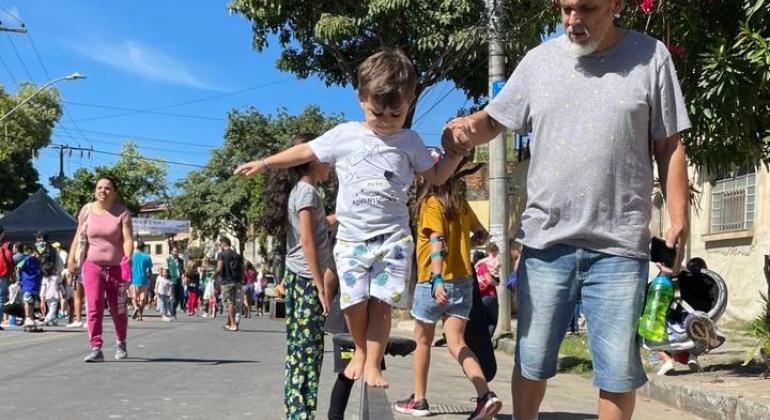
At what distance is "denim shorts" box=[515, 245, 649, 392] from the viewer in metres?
3.03

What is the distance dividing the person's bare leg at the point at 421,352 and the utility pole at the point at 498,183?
7.20 m

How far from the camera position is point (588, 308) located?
312 centimetres

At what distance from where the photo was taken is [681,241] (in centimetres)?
304

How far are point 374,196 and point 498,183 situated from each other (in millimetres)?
9826

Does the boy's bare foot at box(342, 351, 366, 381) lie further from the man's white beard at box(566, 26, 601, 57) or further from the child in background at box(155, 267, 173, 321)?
the child in background at box(155, 267, 173, 321)

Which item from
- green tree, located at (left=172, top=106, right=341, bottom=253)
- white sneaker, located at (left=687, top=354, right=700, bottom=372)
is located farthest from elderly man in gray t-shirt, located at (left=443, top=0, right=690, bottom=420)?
green tree, located at (left=172, top=106, right=341, bottom=253)

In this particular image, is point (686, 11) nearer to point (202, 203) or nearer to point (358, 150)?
point (358, 150)

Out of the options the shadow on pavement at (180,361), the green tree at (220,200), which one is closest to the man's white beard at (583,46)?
the shadow on pavement at (180,361)

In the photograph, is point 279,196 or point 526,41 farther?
point 526,41

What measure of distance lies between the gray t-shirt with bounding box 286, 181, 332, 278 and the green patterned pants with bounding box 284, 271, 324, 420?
0.09m

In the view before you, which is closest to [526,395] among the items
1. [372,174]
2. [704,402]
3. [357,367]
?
[357,367]

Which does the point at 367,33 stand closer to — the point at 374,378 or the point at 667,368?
the point at 667,368

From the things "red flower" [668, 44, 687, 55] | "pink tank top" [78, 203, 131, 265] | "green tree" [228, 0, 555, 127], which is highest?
"green tree" [228, 0, 555, 127]

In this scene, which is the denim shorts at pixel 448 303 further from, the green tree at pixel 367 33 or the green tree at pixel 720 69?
the green tree at pixel 367 33
